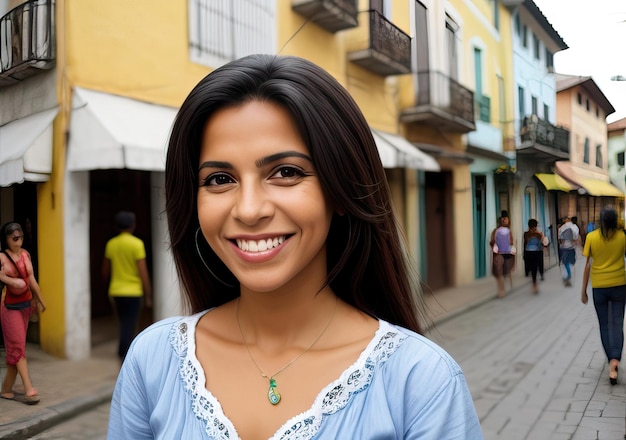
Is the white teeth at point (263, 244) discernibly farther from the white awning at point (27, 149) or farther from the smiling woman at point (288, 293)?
the white awning at point (27, 149)

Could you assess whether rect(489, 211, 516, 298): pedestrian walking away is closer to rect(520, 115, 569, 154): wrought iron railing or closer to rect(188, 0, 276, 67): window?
rect(520, 115, 569, 154): wrought iron railing

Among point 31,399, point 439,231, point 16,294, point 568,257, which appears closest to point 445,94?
point 439,231

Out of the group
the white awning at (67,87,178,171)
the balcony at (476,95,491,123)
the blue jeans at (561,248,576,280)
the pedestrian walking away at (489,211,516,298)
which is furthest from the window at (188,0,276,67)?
the blue jeans at (561,248,576,280)

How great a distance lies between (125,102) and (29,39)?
21 centimetres

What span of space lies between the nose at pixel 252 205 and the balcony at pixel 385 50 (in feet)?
1.97

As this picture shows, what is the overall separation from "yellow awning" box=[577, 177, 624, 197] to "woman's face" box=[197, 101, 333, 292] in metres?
0.54

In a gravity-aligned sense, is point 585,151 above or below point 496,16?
below

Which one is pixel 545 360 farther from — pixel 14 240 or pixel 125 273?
pixel 14 240

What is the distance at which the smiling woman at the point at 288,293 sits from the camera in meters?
0.52

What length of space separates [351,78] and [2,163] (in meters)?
0.62

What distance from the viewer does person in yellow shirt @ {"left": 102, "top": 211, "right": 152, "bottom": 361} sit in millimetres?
930

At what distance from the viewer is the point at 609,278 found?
0.87m

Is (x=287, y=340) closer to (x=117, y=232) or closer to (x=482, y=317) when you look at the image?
(x=117, y=232)

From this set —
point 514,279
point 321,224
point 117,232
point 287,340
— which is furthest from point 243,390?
point 514,279
